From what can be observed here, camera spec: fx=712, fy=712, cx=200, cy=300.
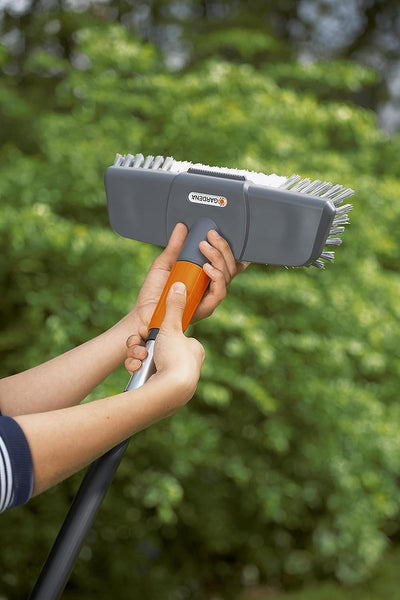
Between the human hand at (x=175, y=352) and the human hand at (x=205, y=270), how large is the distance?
Result: 0.09 m

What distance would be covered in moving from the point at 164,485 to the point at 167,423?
38cm

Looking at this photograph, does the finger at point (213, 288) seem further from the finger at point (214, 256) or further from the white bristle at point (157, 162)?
the white bristle at point (157, 162)

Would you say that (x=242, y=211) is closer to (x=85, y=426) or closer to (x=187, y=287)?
(x=187, y=287)

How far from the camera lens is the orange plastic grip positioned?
55.2 inches

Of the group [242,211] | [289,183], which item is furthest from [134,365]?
[289,183]

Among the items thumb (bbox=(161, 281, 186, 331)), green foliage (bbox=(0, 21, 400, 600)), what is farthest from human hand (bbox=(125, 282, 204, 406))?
green foliage (bbox=(0, 21, 400, 600))

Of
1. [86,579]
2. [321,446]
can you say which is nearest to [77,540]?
[321,446]

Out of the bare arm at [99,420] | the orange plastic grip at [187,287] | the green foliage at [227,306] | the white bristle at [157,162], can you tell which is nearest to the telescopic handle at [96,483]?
the orange plastic grip at [187,287]

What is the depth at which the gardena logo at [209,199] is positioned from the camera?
1475 mm

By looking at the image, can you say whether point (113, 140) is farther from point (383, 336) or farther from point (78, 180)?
point (383, 336)

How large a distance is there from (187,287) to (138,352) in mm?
161

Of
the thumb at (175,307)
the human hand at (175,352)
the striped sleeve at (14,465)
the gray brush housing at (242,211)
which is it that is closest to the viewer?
the striped sleeve at (14,465)

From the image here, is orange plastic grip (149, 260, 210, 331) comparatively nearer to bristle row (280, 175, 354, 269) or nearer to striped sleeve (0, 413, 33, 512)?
bristle row (280, 175, 354, 269)

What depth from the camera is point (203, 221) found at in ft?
4.92
